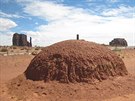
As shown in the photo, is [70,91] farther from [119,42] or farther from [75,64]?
[119,42]

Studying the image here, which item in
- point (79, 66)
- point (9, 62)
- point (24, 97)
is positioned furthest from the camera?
point (9, 62)

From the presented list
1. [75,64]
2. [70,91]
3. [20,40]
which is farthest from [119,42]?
[70,91]

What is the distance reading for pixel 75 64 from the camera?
12.0 metres

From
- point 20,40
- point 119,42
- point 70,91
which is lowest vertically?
point 70,91

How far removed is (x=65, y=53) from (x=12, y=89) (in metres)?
2.62

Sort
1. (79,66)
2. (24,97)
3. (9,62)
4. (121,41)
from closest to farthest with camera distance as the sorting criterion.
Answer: (24,97), (79,66), (9,62), (121,41)

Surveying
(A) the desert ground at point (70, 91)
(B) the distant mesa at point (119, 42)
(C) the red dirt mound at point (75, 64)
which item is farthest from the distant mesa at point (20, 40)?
(A) the desert ground at point (70, 91)

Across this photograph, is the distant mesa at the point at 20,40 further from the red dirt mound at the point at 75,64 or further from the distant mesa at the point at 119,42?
the red dirt mound at the point at 75,64

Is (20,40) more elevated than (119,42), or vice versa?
(20,40)

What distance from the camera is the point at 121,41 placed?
72750mm

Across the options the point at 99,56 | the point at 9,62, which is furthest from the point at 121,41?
the point at 99,56

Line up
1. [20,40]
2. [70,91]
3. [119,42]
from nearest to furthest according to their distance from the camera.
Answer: [70,91], [20,40], [119,42]

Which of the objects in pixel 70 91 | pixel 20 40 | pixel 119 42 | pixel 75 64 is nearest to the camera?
pixel 70 91

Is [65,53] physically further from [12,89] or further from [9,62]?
[9,62]
